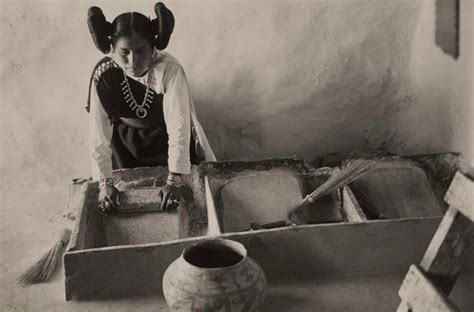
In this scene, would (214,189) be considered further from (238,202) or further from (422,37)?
(422,37)

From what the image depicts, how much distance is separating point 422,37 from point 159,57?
1.55m

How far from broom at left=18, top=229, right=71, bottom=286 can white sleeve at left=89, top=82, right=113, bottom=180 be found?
375 mm

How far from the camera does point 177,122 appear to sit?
2920mm

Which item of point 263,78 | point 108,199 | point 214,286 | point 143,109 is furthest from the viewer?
point 263,78

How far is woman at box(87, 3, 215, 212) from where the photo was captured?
9.07ft

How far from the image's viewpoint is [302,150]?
3.79 m

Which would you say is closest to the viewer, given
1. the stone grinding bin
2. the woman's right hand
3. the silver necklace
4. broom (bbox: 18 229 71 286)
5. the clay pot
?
the clay pot

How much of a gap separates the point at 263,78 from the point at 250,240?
4.44ft

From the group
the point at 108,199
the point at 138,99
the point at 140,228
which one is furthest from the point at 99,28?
the point at 140,228

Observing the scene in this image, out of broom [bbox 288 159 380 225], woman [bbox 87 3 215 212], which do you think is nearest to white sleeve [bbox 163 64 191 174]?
woman [bbox 87 3 215 212]

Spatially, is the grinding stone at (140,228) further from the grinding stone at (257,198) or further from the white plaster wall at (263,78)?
the white plaster wall at (263,78)

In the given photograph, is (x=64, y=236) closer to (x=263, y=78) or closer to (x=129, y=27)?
(x=129, y=27)

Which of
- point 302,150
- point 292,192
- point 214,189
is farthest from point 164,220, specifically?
point 302,150

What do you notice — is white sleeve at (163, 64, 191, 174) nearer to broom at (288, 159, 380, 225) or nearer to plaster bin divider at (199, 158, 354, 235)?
plaster bin divider at (199, 158, 354, 235)
